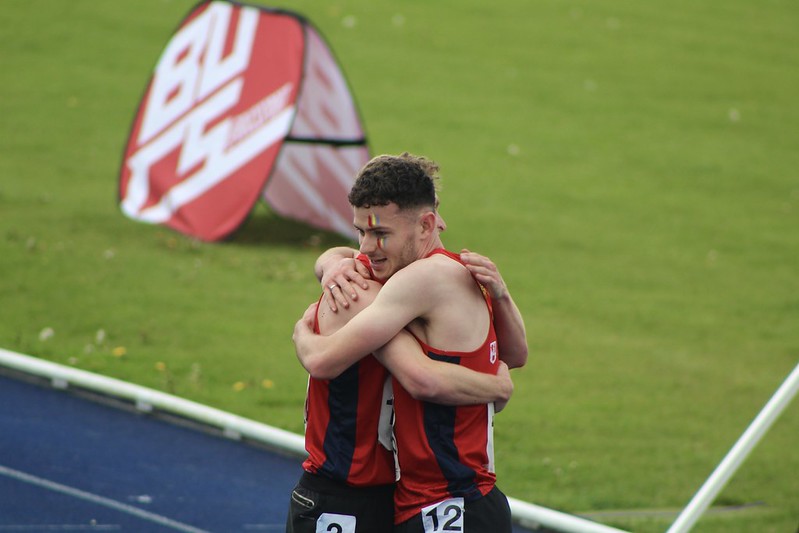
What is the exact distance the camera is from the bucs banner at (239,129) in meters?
12.0

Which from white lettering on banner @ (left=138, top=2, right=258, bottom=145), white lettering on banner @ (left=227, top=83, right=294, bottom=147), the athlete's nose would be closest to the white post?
the athlete's nose

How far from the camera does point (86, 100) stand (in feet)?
58.5

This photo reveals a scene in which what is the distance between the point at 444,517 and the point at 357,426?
0.43 meters

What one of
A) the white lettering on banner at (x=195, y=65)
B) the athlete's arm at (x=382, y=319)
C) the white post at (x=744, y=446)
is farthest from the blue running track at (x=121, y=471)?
the white lettering on banner at (x=195, y=65)

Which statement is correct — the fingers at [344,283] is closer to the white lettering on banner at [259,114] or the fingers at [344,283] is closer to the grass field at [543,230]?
the grass field at [543,230]

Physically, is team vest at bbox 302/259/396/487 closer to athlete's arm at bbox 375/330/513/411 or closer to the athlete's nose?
athlete's arm at bbox 375/330/513/411

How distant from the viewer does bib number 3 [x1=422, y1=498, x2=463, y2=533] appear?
3969 mm

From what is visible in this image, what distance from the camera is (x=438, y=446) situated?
3967mm

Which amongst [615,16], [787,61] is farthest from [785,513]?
[615,16]

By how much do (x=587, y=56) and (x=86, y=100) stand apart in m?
9.61

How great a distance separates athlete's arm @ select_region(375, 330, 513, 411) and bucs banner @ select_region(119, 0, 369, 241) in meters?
7.89

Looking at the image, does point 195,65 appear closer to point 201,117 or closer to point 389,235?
point 201,117

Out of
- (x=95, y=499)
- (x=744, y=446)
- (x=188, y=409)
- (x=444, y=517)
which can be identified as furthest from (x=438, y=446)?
(x=188, y=409)

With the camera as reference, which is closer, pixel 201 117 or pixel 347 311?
pixel 347 311
